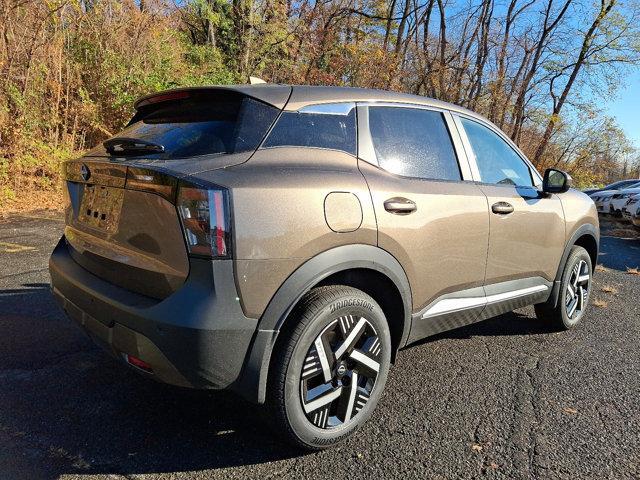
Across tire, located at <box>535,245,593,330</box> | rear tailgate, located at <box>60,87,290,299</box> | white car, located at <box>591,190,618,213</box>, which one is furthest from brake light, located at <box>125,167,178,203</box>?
white car, located at <box>591,190,618,213</box>

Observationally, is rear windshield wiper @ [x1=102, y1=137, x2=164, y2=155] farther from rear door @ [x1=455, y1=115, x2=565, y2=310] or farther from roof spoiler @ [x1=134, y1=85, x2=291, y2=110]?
rear door @ [x1=455, y1=115, x2=565, y2=310]

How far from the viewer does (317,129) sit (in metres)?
2.49

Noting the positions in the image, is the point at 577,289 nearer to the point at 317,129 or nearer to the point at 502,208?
the point at 502,208

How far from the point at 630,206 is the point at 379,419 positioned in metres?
12.6

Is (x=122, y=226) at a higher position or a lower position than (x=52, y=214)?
higher

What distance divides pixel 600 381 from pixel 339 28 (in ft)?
66.3

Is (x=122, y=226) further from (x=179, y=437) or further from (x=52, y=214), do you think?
(x=52, y=214)

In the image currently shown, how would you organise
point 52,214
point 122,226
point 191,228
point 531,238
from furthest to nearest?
point 52,214 < point 531,238 < point 122,226 < point 191,228

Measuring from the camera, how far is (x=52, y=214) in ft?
30.8

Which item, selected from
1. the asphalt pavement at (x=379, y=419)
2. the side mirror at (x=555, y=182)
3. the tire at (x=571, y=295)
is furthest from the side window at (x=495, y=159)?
the asphalt pavement at (x=379, y=419)

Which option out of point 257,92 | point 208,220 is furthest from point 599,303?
point 208,220

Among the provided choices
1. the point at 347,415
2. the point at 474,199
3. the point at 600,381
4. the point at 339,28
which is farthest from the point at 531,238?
the point at 339,28

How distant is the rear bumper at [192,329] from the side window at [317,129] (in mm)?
733

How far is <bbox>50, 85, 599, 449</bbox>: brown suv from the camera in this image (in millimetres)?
1986
